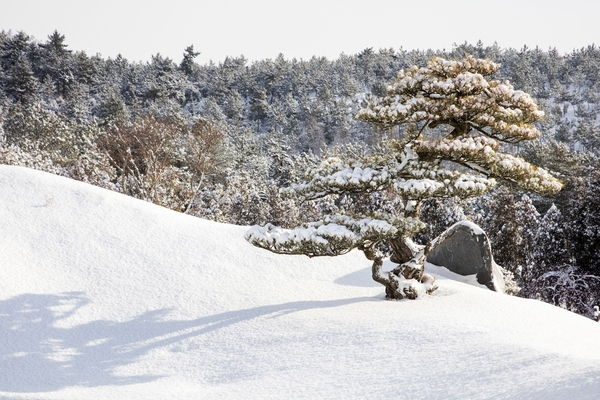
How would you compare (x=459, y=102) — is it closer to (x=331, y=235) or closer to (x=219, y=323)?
(x=331, y=235)

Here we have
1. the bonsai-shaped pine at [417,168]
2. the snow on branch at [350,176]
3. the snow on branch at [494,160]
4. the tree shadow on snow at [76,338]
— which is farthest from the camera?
the snow on branch at [350,176]

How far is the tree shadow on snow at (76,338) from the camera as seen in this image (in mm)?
6500

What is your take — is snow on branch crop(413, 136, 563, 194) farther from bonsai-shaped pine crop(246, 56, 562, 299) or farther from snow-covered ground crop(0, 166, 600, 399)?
snow-covered ground crop(0, 166, 600, 399)

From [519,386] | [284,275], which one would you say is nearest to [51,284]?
[284,275]

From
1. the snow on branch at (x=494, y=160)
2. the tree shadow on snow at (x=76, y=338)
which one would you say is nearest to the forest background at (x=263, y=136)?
the snow on branch at (x=494, y=160)

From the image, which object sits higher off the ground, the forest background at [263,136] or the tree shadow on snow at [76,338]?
the forest background at [263,136]

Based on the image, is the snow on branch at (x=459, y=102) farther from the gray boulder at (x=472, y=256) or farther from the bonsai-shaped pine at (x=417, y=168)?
the gray boulder at (x=472, y=256)

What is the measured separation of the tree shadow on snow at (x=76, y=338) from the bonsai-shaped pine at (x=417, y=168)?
49.5 inches

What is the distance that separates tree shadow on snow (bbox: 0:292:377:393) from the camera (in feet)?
21.3

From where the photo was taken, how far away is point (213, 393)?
5898 mm

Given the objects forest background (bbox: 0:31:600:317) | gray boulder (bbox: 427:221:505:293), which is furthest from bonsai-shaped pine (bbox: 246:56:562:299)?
gray boulder (bbox: 427:221:505:293)

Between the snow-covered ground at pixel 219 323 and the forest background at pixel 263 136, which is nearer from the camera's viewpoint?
the snow-covered ground at pixel 219 323

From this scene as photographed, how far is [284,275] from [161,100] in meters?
63.5

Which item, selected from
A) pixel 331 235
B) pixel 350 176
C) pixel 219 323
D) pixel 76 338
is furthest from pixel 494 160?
A: pixel 76 338
